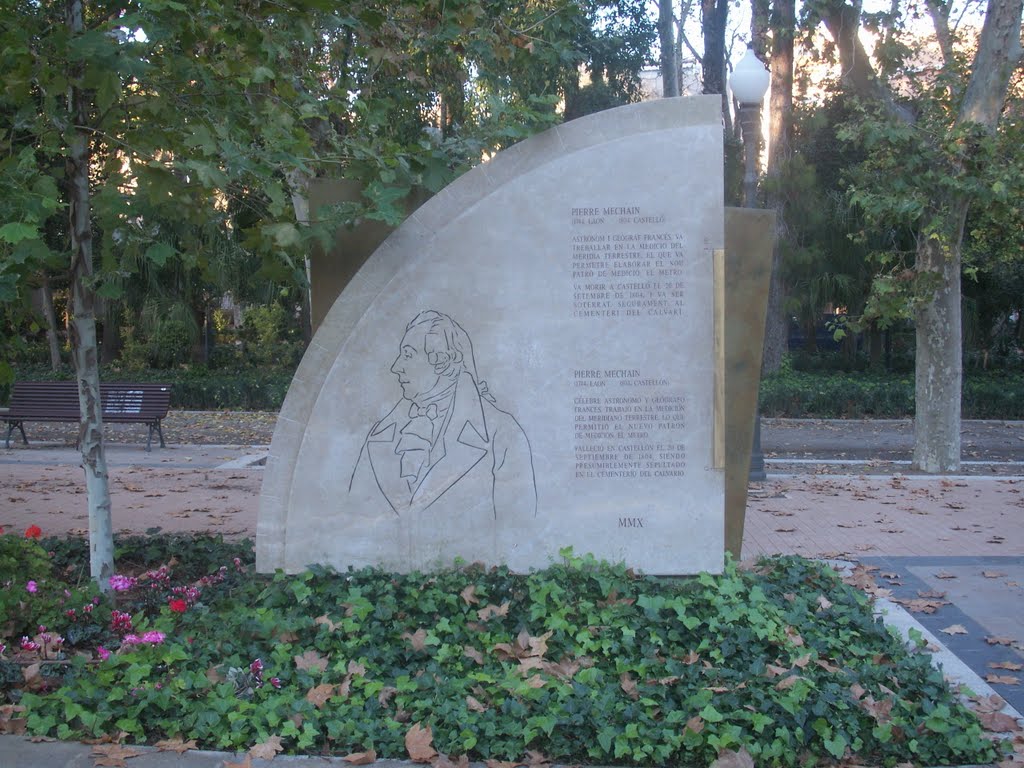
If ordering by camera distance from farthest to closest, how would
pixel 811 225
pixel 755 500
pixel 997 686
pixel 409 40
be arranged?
pixel 811 225 < pixel 755 500 < pixel 409 40 < pixel 997 686

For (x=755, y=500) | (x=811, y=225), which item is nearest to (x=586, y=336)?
(x=755, y=500)

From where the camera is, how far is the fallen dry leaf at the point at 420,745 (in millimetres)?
4219

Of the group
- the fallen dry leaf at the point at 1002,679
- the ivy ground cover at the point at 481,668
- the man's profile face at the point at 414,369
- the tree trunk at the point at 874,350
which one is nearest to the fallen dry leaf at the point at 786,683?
the ivy ground cover at the point at 481,668

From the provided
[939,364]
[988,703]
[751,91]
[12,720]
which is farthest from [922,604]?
[939,364]

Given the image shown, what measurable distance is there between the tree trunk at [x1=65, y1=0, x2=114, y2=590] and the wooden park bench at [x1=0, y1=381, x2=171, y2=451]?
9.72 meters

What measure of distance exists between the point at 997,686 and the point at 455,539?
3176mm

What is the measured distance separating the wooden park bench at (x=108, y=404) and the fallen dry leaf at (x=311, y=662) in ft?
36.5

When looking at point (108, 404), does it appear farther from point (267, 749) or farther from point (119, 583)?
point (267, 749)

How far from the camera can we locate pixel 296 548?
5941mm

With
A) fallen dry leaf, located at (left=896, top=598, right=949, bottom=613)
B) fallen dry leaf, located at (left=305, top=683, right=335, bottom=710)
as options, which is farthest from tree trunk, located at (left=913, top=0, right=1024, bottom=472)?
fallen dry leaf, located at (left=305, top=683, right=335, bottom=710)

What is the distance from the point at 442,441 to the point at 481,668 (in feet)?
4.88

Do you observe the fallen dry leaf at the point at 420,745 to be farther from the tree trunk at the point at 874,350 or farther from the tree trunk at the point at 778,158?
the tree trunk at the point at 874,350

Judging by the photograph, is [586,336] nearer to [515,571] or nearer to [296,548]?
[515,571]

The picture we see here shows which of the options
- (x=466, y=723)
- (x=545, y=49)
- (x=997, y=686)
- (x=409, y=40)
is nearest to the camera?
(x=466, y=723)
